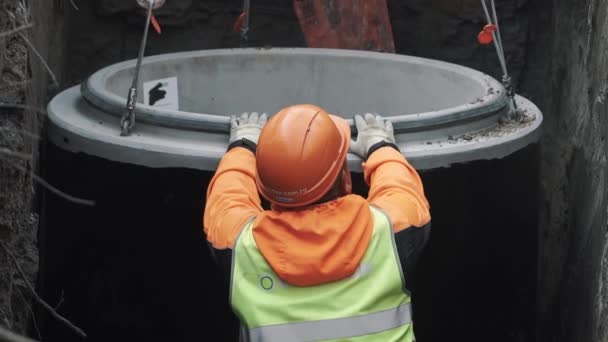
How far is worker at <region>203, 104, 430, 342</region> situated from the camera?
87.5 inches

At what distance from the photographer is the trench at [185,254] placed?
9.44 ft

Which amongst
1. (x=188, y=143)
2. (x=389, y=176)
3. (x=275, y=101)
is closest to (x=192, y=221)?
(x=188, y=143)

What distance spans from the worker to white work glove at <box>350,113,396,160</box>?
17.7 inches

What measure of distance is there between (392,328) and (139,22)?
328 centimetres

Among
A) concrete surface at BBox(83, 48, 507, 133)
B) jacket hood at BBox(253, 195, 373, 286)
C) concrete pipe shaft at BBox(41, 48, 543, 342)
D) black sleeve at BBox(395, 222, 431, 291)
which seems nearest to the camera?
jacket hood at BBox(253, 195, 373, 286)

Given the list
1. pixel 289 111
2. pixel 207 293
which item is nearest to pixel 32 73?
pixel 207 293

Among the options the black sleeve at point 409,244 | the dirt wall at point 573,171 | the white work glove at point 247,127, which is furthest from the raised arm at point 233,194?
the dirt wall at point 573,171

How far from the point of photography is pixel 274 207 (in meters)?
2.33

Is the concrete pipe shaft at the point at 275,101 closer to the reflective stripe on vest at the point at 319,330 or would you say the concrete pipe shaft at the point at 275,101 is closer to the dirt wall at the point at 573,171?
the dirt wall at the point at 573,171

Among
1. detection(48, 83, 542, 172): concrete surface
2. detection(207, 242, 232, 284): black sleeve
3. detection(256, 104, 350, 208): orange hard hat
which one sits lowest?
detection(207, 242, 232, 284): black sleeve

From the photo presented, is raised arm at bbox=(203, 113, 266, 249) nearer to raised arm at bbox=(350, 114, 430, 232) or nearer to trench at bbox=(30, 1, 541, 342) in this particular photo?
trench at bbox=(30, 1, 541, 342)

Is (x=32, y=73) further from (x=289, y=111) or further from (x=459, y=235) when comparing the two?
(x=459, y=235)

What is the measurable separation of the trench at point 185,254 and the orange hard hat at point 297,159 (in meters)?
0.54

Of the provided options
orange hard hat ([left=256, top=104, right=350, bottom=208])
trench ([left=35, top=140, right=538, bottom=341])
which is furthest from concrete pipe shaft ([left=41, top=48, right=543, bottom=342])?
orange hard hat ([left=256, top=104, right=350, bottom=208])
